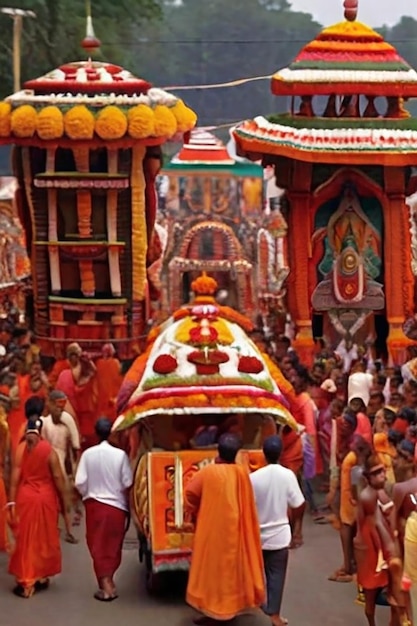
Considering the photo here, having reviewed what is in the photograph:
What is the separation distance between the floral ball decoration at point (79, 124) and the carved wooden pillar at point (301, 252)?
2.62m

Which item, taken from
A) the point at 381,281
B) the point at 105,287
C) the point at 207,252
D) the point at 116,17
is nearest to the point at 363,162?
the point at 381,281

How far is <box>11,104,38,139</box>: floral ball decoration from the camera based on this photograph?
1498 cm

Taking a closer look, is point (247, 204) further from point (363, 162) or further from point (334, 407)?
point (334, 407)

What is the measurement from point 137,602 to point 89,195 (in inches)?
239

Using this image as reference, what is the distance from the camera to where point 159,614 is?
9922 mm

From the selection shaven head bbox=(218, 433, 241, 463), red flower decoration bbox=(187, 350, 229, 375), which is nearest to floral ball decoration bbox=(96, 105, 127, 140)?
red flower decoration bbox=(187, 350, 229, 375)

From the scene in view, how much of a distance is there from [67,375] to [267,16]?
3983cm

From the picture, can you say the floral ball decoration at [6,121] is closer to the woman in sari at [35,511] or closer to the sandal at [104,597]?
the woman in sari at [35,511]

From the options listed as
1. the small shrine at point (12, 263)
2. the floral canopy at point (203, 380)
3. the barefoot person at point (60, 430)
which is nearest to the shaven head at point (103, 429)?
the floral canopy at point (203, 380)

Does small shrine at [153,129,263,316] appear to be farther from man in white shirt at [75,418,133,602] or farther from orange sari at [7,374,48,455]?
man in white shirt at [75,418,133,602]

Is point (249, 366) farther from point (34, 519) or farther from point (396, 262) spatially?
point (396, 262)

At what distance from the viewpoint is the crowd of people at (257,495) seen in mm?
9117

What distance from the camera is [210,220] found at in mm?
25547

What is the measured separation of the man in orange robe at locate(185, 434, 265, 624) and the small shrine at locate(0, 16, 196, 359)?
6.44 meters
